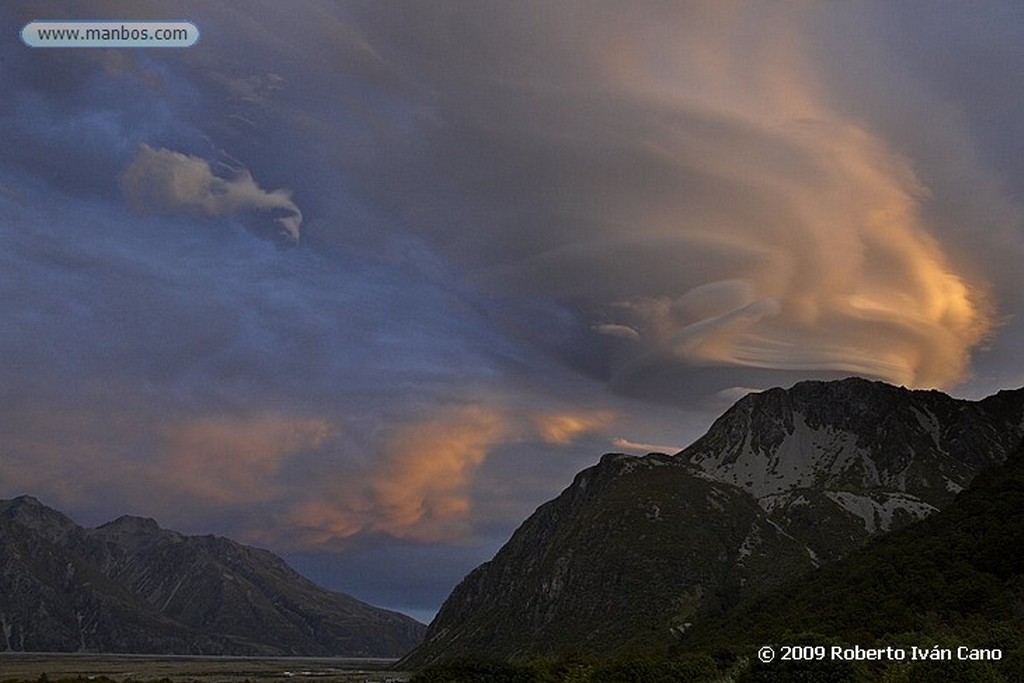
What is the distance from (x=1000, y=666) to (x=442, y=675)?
2327 inches

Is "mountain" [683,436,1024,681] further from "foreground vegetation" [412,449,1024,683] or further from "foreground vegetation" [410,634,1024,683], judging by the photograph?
"foreground vegetation" [410,634,1024,683]

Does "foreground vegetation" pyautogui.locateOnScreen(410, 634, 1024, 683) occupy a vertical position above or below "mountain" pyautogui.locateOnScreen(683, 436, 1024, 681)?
below

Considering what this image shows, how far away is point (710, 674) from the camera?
102 metres

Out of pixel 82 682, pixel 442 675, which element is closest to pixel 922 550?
pixel 442 675

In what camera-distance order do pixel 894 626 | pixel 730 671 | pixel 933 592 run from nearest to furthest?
1. pixel 730 671
2. pixel 894 626
3. pixel 933 592

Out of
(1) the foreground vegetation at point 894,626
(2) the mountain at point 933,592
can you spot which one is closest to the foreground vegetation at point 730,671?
(1) the foreground vegetation at point 894,626

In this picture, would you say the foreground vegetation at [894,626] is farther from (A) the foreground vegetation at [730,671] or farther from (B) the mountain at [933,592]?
(B) the mountain at [933,592]

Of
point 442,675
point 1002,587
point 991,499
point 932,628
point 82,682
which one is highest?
point 991,499

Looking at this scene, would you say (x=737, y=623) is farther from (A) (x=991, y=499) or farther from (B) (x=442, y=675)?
(B) (x=442, y=675)

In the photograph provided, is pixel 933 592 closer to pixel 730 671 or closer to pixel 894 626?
pixel 894 626

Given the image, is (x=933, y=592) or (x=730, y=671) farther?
(x=933, y=592)

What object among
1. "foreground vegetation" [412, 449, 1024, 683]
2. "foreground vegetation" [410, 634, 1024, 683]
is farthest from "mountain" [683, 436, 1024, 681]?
"foreground vegetation" [410, 634, 1024, 683]

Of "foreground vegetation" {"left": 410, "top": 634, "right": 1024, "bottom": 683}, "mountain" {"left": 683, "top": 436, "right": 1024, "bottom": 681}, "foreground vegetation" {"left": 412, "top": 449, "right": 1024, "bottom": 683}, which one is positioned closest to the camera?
"foreground vegetation" {"left": 410, "top": 634, "right": 1024, "bottom": 683}

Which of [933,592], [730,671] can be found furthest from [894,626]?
[730,671]
